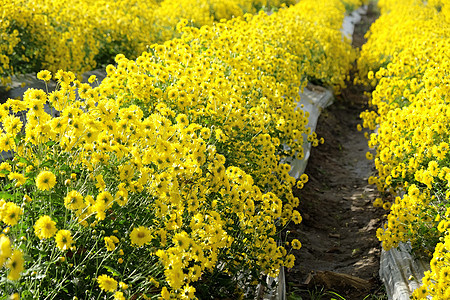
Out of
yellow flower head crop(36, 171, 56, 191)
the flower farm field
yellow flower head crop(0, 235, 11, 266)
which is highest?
yellow flower head crop(0, 235, 11, 266)

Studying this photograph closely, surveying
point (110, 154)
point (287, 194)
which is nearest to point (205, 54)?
point (287, 194)

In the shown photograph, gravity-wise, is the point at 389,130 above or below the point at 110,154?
below

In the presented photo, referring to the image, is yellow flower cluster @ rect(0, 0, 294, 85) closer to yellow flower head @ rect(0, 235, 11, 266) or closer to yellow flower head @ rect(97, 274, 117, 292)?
yellow flower head @ rect(97, 274, 117, 292)

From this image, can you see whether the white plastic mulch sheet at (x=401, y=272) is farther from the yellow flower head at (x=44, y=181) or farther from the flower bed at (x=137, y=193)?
the yellow flower head at (x=44, y=181)

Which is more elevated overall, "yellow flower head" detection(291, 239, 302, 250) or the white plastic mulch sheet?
"yellow flower head" detection(291, 239, 302, 250)

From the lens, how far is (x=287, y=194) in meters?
4.36

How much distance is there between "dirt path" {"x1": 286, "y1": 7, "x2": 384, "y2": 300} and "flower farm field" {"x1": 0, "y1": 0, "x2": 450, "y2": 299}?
0.64ft

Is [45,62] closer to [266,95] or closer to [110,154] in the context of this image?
[266,95]

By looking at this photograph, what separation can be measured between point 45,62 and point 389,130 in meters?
4.42

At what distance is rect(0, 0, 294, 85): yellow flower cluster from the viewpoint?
6.48m

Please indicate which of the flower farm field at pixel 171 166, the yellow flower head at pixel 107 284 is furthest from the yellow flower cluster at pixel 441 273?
the yellow flower head at pixel 107 284

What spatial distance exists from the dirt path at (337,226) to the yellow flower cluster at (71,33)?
265 cm

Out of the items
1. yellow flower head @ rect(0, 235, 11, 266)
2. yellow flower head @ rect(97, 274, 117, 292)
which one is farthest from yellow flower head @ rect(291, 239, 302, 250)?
yellow flower head @ rect(0, 235, 11, 266)

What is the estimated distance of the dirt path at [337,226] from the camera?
14.0 feet
